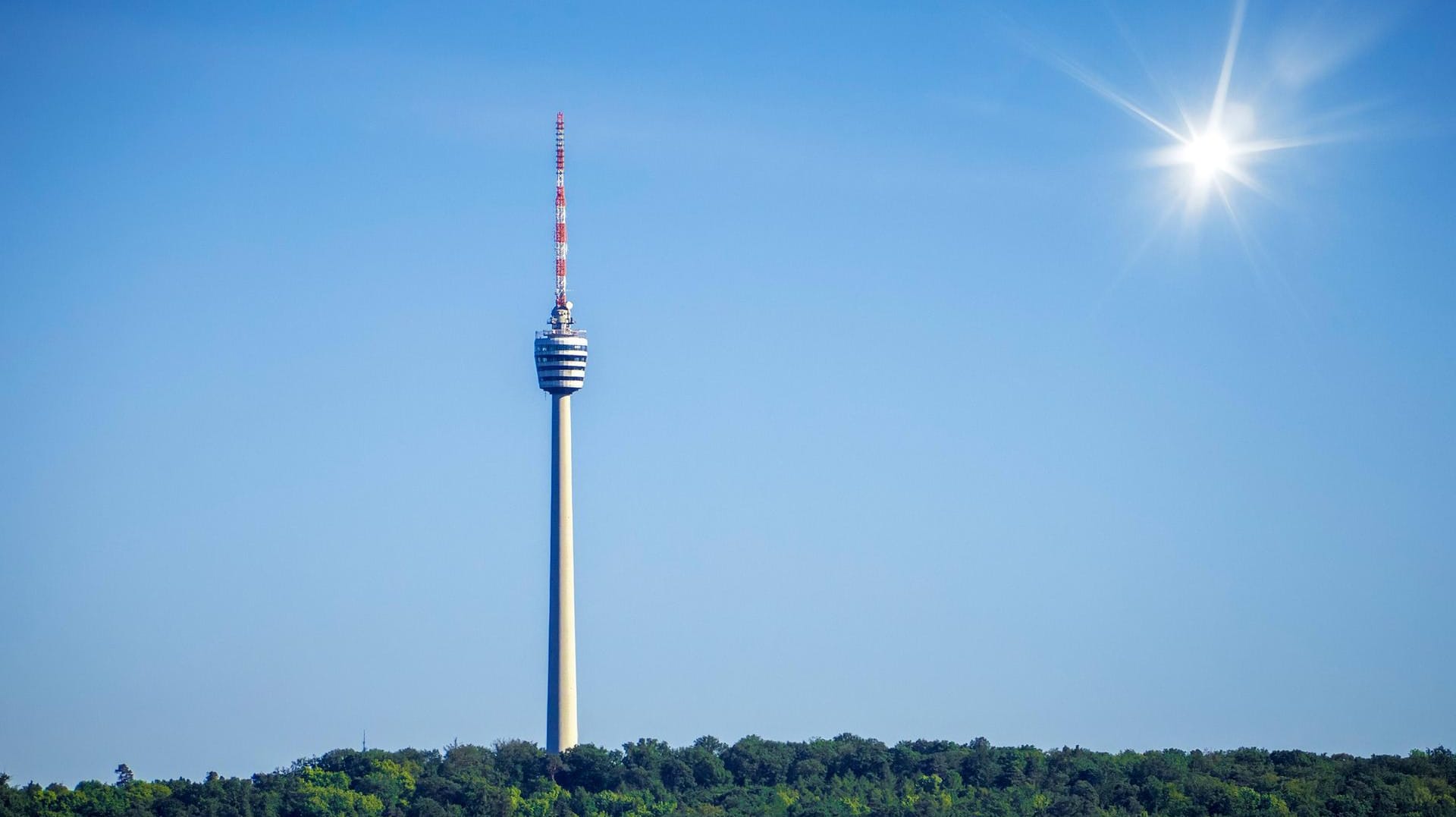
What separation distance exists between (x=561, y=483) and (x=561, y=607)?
33.9 ft

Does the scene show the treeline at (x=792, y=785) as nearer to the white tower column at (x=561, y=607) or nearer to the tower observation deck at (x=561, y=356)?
the white tower column at (x=561, y=607)

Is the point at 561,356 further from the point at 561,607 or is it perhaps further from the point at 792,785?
the point at 792,785

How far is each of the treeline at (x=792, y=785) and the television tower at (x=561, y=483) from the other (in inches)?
332

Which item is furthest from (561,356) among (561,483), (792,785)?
(792,785)

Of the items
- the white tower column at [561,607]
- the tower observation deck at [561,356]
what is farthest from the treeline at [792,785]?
the tower observation deck at [561,356]

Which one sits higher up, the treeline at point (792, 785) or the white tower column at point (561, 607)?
the white tower column at point (561, 607)

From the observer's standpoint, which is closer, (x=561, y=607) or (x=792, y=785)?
(x=792, y=785)

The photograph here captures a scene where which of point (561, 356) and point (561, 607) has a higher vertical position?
point (561, 356)

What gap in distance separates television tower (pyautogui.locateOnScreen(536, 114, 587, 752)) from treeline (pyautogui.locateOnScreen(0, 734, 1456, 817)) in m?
8.43

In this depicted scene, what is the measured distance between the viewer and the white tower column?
186 m

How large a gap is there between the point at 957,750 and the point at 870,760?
673 centimetres

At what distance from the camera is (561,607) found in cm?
18800

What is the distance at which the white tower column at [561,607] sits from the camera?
186m

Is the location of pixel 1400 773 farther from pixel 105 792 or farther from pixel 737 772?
pixel 105 792
